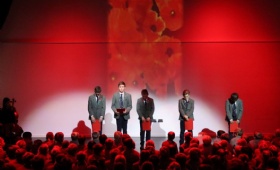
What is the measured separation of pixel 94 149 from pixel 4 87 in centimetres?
639

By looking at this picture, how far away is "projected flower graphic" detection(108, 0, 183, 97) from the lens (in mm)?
12875

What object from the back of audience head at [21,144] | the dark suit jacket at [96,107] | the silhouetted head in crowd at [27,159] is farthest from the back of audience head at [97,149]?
the dark suit jacket at [96,107]

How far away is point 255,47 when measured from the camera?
13.1 metres

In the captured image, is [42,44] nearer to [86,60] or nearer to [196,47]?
[86,60]

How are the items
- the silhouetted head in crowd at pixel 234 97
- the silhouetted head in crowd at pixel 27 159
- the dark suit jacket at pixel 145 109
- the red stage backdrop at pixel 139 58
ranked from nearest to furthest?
the silhouetted head in crowd at pixel 27 159 → the dark suit jacket at pixel 145 109 → the silhouetted head in crowd at pixel 234 97 → the red stage backdrop at pixel 139 58

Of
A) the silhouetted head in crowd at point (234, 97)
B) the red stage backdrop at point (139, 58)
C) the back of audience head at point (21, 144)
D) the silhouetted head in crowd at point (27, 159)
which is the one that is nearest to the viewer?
the silhouetted head in crowd at point (27, 159)

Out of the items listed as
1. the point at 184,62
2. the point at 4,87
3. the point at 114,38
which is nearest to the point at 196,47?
the point at 184,62

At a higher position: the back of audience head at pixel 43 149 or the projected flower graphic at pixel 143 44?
the projected flower graphic at pixel 143 44

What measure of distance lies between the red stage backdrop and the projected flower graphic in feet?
0.09

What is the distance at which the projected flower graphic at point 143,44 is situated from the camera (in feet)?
42.2

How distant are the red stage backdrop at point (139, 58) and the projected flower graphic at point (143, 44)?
1.1 inches

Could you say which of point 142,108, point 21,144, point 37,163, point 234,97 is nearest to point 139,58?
point 142,108

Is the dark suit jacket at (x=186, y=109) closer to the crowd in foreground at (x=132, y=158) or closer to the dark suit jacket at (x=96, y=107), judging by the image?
the dark suit jacket at (x=96, y=107)

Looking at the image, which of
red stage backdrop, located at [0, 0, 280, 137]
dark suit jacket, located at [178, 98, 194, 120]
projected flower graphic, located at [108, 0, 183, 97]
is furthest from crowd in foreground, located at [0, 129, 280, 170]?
projected flower graphic, located at [108, 0, 183, 97]
